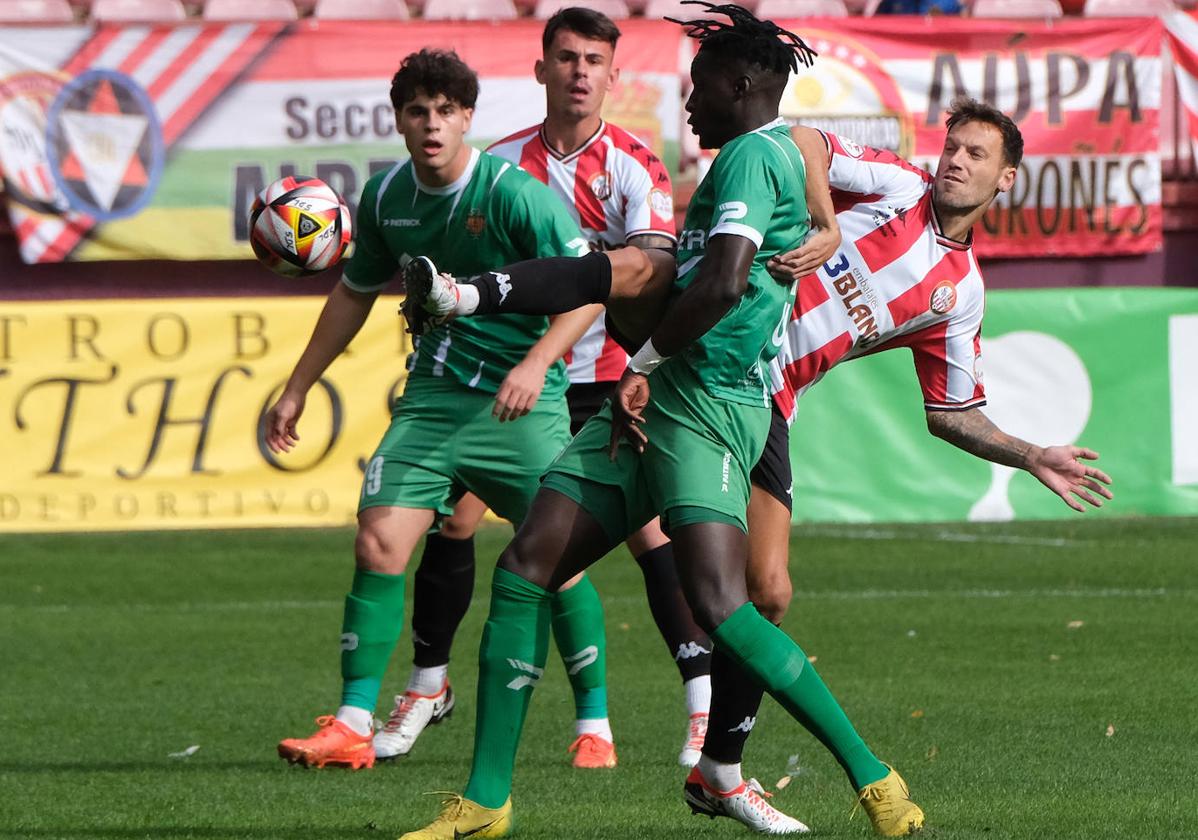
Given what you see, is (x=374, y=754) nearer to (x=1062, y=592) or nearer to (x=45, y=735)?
(x=45, y=735)

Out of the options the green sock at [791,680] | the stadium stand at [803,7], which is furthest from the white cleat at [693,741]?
the stadium stand at [803,7]

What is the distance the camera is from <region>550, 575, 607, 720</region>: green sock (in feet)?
21.7

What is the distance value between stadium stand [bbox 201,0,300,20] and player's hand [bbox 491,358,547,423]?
40.2ft

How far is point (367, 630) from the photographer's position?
249 inches

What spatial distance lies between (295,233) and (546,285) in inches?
70.4

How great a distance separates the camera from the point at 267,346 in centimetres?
1348

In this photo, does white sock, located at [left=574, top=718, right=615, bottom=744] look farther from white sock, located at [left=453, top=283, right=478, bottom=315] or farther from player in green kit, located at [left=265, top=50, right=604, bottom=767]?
white sock, located at [left=453, top=283, right=478, bottom=315]

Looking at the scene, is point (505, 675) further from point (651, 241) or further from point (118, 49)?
point (118, 49)

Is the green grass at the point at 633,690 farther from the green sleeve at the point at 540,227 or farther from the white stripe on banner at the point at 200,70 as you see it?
the white stripe on banner at the point at 200,70

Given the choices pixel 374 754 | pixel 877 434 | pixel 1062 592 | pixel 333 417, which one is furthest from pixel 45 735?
pixel 877 434

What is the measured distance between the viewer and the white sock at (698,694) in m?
6.59

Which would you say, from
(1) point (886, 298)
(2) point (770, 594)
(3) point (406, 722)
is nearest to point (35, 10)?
(3) point (406, 722)

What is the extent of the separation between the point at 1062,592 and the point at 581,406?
424 cm

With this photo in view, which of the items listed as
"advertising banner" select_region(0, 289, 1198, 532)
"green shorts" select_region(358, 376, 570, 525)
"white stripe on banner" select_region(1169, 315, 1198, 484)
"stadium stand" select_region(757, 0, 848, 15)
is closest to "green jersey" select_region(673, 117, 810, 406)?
"green shorts" select_region(358, 376, 570, 525)
